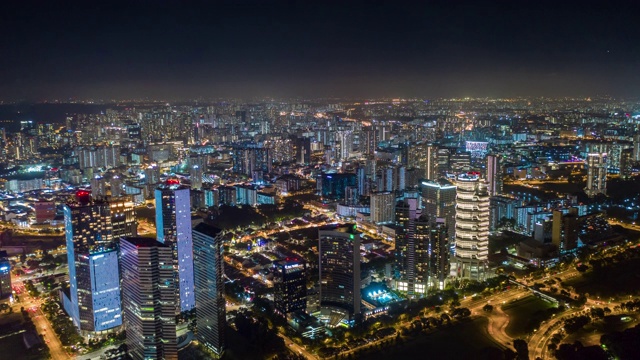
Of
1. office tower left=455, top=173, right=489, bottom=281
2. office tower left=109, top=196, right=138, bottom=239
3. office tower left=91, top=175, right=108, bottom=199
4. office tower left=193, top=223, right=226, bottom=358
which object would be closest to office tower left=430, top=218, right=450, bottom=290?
office tower left=455, top=173, right=489, bottom=281

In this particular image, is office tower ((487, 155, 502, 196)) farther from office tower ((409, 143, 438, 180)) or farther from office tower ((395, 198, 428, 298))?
office tower ((395, 198, 428, 298))

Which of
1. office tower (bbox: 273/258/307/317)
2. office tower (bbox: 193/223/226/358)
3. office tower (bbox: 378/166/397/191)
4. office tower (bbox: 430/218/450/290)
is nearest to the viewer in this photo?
office tower (bbox: 193/223/226/358)

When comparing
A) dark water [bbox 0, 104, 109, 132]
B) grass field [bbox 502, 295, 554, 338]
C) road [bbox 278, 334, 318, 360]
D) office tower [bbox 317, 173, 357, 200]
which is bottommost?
road [bbox 278, 334, 318, 360]

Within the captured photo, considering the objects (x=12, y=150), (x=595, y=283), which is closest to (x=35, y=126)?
(x=12, y=150)

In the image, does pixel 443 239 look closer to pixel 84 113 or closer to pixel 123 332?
pixel 123 332

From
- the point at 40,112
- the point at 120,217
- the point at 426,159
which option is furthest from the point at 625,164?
the point at 40,112

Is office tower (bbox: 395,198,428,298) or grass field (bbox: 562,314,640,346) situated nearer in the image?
grass field (bbox: 562,314,640,346)

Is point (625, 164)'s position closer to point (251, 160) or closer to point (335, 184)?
point (335, 184)
